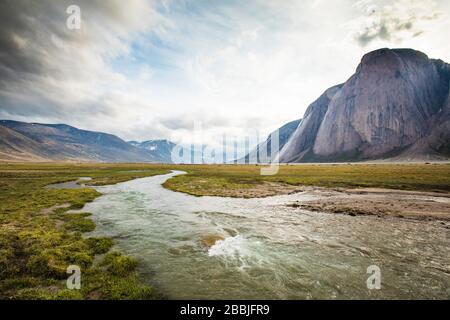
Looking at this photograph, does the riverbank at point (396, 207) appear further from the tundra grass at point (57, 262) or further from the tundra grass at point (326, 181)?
the tundra grass at point (57, 262)

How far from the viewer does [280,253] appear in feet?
52.5

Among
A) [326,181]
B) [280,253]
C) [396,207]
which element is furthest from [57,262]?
[326,181]

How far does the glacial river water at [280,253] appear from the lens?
11.6 m

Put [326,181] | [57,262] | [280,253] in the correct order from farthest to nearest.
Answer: [326,181] → [280,253] → [57,262]

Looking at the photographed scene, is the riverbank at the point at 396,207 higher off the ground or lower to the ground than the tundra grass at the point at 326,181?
lower

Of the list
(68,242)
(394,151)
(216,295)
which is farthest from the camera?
(394,151)

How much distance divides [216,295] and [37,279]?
9.72 m

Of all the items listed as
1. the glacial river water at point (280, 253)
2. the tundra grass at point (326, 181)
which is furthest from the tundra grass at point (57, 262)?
the tundra grass at point (326, 181)

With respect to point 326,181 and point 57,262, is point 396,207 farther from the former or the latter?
point 57,262

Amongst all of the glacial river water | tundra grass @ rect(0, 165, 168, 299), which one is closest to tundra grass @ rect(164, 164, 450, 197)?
the glacial river water
